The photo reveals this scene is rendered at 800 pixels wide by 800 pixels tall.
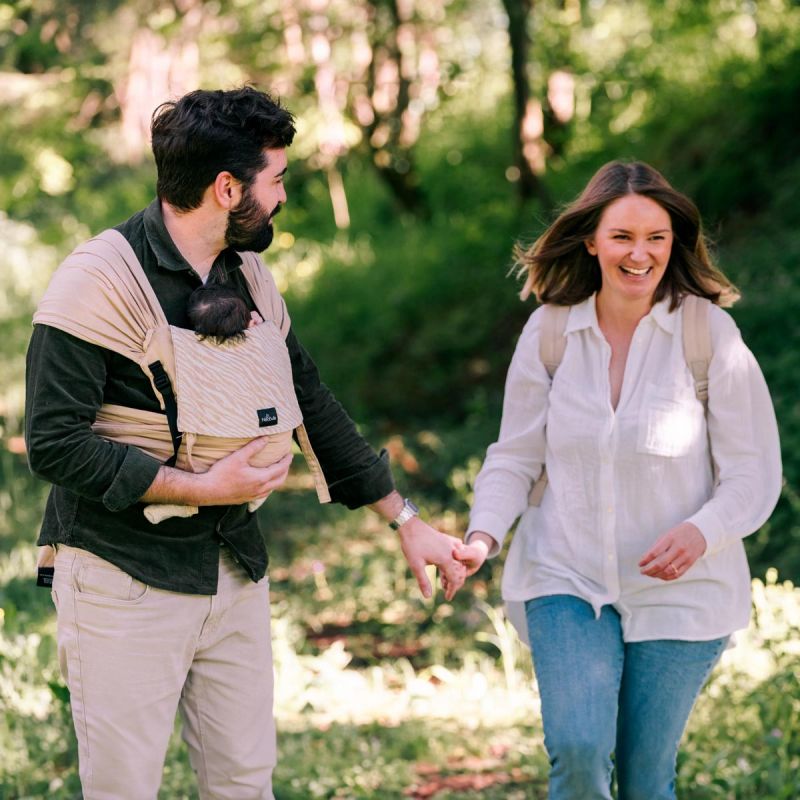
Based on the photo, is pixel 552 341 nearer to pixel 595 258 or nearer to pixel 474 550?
pixel 595 258

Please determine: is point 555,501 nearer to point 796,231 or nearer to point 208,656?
point 208,656

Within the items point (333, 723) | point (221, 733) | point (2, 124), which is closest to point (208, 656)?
point (221, 733)

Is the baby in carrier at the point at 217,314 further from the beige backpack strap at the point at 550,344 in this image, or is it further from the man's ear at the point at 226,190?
the beige backpack strap at the point at 550,344

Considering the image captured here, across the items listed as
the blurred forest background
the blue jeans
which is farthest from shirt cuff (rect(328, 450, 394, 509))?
the blurred forest background

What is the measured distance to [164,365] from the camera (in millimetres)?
2797

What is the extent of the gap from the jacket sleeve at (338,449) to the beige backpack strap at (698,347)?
0.90 m

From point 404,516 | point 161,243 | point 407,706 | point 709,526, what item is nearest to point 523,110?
point 407,706

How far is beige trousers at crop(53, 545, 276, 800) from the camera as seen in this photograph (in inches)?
111

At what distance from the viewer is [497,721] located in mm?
5062

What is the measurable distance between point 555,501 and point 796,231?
25.8 ft

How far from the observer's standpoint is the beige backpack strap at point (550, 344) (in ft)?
11.6

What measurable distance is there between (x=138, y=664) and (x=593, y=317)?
1615mm

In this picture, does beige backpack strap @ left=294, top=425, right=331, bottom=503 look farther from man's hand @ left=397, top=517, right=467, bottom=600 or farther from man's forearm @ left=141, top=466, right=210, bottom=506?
man's forearm @ left=141, top=466, right=210, bottom=506

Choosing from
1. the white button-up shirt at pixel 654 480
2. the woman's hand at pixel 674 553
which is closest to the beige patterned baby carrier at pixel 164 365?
the white button-up shirt at pixel 654 480
